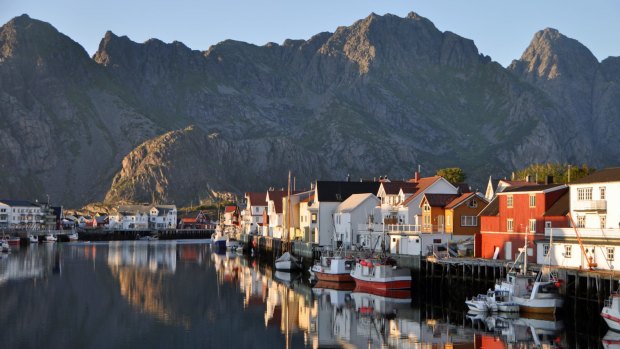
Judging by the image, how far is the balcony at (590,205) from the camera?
208 feet

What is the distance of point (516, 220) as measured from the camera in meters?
72.8

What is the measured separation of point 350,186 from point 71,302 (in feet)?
151

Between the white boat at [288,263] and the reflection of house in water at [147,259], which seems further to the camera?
the reflection of house in water at [147,259]

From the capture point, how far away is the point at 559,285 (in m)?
59.3

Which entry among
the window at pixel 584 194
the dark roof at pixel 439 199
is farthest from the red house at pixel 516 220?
the dark roof at pixel 439 199

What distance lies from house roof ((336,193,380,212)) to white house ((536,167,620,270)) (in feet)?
111

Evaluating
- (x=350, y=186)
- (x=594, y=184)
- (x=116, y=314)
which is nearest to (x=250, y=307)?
(x=116, y=314)

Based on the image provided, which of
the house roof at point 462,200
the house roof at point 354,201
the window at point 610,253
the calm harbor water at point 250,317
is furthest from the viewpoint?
the house roof at point 354,201

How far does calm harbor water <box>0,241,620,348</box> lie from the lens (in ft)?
177

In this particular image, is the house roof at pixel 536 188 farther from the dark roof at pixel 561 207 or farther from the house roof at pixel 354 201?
the house roof at pixel 354 201

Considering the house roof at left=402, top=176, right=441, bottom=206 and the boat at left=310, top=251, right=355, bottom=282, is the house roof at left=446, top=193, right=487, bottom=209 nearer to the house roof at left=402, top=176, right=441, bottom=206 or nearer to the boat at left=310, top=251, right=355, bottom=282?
the house roof at left=402, top=176, right=441, bottom=206

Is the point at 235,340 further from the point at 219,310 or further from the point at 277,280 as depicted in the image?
the point at 277,280

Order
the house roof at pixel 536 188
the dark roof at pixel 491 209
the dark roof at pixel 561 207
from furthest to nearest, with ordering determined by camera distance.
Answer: the dark roof at pixel 491 209 → the house roof at pixel 536 188 → the dark roof at pixel 561 207

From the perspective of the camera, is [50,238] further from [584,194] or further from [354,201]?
[584,194]
